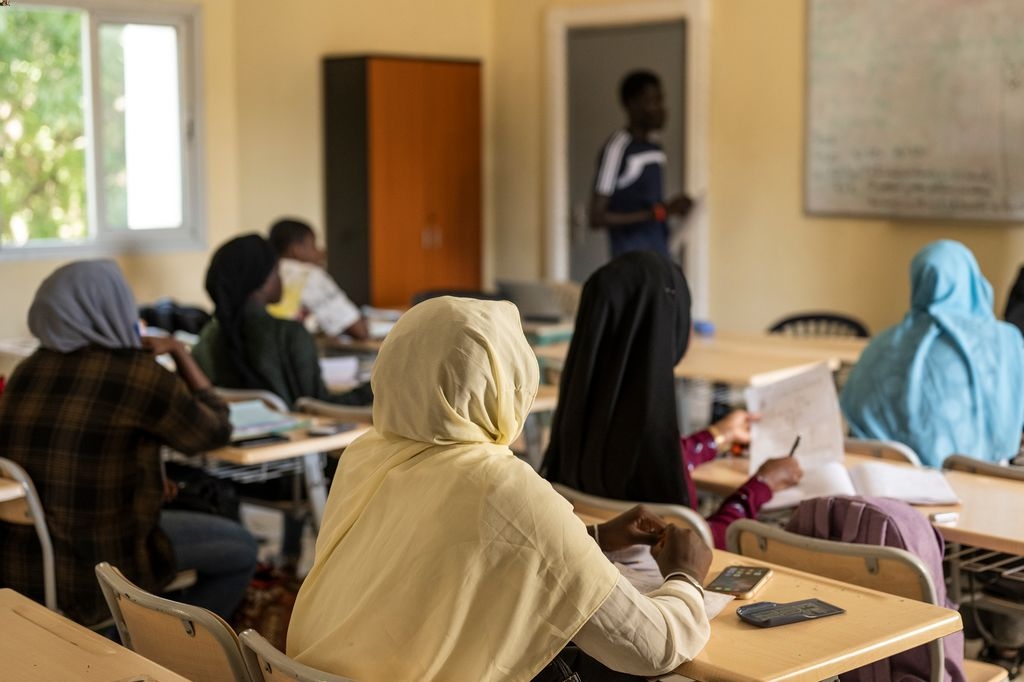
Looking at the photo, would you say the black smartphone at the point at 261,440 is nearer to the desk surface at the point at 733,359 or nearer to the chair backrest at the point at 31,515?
the chair backrest at the point at 31,515

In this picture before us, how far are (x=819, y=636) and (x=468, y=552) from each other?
65cm

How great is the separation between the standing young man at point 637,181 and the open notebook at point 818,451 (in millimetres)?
4582

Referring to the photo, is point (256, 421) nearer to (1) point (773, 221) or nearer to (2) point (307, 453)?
(2) point (307, 453)

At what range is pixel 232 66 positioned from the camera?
770 centimetres

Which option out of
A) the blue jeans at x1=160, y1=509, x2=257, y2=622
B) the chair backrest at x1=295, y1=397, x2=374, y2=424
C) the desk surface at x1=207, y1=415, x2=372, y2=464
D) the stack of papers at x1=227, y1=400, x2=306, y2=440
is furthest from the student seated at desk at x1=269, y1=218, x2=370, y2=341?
the blue jeans at x1=160, y1=509, x2=257, y2=622

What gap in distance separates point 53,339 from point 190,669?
1422 mm

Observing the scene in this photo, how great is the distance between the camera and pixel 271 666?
2.04m

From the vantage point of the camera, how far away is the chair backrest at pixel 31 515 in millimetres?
3346

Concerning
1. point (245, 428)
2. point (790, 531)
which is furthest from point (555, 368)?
point (790, 531)

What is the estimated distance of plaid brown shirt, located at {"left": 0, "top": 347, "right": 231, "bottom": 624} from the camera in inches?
134

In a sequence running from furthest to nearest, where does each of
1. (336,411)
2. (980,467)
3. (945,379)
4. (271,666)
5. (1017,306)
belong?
(1017,306)
(336,411)
(945,379)
(980,467)
(271,666)

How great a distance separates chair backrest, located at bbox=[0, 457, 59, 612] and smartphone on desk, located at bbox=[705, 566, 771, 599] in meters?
1.75

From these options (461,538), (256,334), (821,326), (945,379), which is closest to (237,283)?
(256,334)

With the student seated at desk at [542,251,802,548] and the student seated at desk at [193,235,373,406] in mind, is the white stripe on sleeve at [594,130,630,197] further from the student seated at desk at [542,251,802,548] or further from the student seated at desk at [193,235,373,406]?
the student seated at desk at [542,251,802,548]
